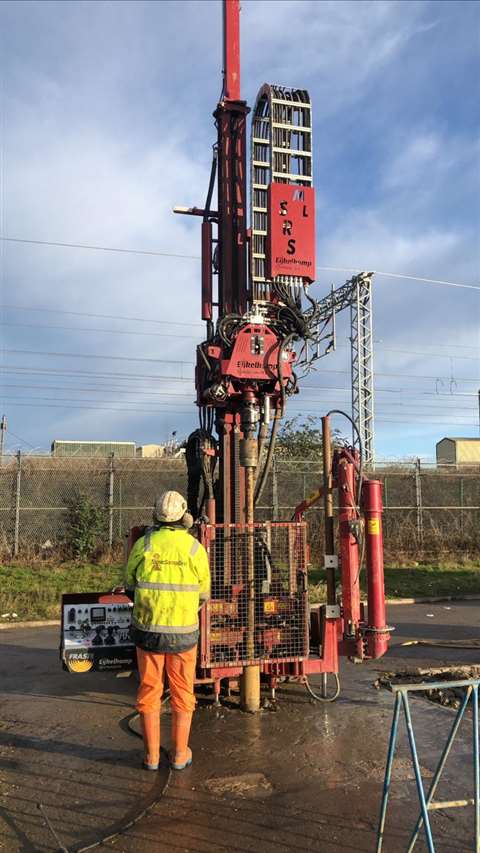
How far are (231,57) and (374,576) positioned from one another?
5.63 m

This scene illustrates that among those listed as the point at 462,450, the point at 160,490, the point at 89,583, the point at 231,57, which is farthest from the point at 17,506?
the point at 462,450

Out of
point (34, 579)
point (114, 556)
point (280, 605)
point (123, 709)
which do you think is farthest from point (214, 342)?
A: point (114, 556)

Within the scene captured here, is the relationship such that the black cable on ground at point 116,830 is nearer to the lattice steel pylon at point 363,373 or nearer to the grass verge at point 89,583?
the grass verge at point 89,583

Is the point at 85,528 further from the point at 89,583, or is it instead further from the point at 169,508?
→ the point at 169,508

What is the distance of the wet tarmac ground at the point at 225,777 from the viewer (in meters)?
3.84

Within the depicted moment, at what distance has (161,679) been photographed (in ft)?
16.0

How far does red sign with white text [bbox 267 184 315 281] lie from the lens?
22.0 feet

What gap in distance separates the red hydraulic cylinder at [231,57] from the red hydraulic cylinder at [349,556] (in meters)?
4.29

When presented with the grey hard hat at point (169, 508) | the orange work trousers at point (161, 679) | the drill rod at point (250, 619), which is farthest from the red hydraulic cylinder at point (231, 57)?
the orange work trousers at point (161, 679)

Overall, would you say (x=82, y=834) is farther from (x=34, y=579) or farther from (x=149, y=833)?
(x=34, y=579)

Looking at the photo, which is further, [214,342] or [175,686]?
[214,342]

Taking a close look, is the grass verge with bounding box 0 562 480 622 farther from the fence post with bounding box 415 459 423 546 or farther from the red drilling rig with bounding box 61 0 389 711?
the red drilling rig with bounding box 61 0 389 711

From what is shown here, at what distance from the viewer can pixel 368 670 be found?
779cm

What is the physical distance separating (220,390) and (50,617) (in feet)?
21.6
